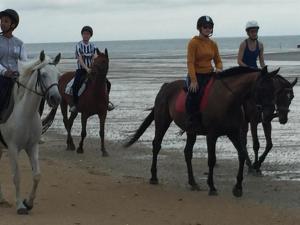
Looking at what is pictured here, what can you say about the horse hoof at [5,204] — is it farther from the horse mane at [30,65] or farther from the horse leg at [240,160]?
the horse leg at [240,160]

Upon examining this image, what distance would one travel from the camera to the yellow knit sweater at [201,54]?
10023mm

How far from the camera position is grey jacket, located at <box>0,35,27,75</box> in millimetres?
8859

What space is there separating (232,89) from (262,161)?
7.56 feet

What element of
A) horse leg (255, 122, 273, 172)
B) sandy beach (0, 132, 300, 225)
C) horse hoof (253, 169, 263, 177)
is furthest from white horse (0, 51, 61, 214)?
horse hoof (253, 169, 263, 177)

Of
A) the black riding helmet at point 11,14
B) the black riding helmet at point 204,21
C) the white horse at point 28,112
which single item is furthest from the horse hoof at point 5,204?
the black riding helmet at point 204,21

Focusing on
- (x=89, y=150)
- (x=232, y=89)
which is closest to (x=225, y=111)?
(x=232, y=89)

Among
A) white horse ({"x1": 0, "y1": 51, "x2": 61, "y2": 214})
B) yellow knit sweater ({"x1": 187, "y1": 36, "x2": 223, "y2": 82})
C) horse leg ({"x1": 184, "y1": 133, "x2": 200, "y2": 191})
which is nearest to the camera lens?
white horse ({"x1": 0, "y1": 51, "x2": 61, "y2": 214})

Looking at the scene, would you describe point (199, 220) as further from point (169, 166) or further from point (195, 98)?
point (169, 166)

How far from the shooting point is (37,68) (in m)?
8.16

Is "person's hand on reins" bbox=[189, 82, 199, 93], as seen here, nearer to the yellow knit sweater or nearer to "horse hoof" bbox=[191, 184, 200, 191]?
the yellow knit sweater

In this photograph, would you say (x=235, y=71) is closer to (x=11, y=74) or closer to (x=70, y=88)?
(x=11, y=74)

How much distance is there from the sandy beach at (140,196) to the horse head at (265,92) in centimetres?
133

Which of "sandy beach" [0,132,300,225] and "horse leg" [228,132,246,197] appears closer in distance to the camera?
"sandy beach" [0,132,300,225]

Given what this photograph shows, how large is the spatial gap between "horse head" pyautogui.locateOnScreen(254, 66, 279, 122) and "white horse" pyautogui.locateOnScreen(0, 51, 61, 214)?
294 centimetres
